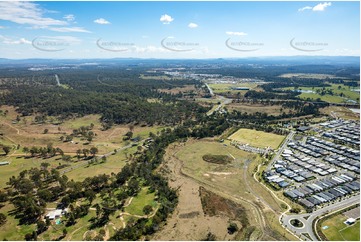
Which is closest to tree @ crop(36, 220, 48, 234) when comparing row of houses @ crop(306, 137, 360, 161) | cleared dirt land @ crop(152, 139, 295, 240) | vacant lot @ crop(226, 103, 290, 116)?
cleared dirt land @ crop(152, 139, 295, 240)

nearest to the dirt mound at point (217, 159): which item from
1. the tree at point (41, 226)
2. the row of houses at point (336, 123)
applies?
the tree at point (41, 226)

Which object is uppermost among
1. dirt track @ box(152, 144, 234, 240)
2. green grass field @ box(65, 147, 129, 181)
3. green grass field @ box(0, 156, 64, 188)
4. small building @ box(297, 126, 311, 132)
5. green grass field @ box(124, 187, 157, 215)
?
small building @ box(297, 126, 311, 132)

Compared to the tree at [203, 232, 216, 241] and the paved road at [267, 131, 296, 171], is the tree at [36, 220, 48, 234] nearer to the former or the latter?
the tree at [203, 232, 216, 241]

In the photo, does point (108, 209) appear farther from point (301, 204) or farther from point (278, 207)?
point (301, 204)

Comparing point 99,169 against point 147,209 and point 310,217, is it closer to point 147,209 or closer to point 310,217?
point 147,209

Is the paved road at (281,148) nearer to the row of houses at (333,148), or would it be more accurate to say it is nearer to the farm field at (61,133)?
the row of houses at (333,148)

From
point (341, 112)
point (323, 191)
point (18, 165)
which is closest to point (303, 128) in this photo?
point (341, 112)
